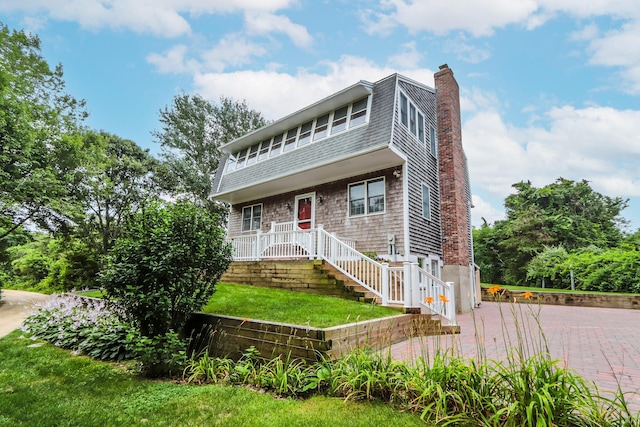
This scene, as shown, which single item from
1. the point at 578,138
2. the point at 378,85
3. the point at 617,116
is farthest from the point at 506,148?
the point at 378,85

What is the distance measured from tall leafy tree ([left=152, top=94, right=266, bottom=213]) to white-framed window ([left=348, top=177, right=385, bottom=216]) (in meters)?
13.7

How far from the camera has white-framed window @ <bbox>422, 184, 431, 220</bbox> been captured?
10.6 metres

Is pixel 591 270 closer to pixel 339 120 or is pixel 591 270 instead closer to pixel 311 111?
pixel 339 120

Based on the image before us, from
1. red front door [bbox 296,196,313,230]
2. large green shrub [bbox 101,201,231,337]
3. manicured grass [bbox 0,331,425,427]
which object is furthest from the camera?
red front door [bbox 296,196,313,230]

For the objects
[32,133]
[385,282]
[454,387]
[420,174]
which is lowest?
[454,387]

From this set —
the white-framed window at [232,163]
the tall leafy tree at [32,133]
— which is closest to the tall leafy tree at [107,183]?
the tall leafy tree at [32,133]

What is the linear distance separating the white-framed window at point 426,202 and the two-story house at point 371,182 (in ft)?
0.11

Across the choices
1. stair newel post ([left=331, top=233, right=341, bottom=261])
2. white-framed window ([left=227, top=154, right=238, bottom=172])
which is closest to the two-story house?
stair newel post ([left=331, top=233, right=341, bottom=261])

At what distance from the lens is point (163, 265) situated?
14.3ft

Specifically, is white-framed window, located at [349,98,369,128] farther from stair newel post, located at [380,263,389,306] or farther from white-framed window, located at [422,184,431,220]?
stair newel post, located at [380,263,389,306]

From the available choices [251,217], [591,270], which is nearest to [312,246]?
[251,217]

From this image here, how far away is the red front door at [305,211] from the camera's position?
12.1 meters

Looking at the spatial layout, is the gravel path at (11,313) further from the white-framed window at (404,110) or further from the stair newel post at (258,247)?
the white-framed window at (404,110)

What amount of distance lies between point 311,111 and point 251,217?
18.4ft
